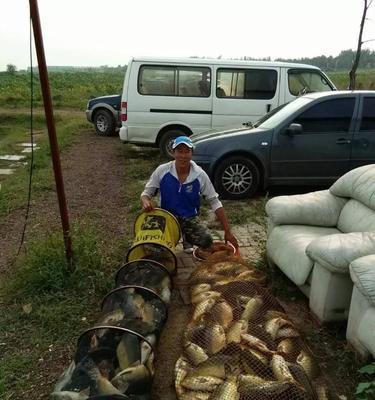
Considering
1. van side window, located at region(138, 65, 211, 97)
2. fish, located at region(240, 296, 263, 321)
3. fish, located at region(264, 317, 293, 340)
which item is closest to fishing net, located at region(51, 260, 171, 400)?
fish, located at region(240, 296, 263, 321)

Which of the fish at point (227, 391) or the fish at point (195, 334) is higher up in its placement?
the fish at point (227, 391)

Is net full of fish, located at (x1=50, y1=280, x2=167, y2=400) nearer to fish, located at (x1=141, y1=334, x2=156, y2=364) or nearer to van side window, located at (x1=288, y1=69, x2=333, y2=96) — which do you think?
fish, located at (x1=141, y1=334, x2=156, y2=364)

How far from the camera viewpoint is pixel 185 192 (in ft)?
13.4

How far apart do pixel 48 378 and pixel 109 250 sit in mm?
1913

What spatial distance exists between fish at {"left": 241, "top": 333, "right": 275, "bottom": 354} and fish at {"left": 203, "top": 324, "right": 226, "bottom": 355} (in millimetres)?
131

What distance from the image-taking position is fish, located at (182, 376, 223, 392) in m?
2.26

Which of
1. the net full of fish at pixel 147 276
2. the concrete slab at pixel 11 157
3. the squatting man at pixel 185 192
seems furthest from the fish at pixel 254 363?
the concrete slab at pixel 11 157

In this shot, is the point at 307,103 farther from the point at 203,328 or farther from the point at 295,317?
the point at 203,328

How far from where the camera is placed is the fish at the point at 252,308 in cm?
288

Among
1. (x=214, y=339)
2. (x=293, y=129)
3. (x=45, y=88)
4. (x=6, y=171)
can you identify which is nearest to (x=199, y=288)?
(x=214, y=339)

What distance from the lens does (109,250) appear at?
14.8ft

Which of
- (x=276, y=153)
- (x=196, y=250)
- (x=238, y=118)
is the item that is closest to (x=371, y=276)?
(x=196, y=250)

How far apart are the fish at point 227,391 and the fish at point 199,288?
1.08 m

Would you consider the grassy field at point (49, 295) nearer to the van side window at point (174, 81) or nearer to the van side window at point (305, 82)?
the van side window at point (174, 81)
